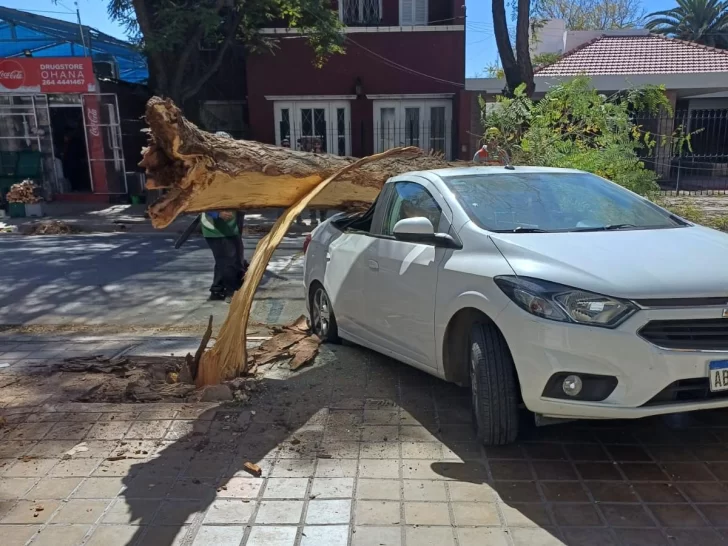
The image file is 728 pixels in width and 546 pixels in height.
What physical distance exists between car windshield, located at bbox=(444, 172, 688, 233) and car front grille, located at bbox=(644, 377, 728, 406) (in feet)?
3.82

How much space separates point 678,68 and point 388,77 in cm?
1044

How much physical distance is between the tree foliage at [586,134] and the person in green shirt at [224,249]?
4.12 metres

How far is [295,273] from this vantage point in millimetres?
9977

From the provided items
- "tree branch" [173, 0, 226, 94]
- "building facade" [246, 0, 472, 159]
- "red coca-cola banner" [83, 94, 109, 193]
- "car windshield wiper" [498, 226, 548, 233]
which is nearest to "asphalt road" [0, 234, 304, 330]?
"car windshield wiper" [498, 226, 548, 233]

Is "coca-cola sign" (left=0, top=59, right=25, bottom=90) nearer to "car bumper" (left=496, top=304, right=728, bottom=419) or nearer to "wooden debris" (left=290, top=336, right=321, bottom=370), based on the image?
"wooden debris" (left=290, top=336, right=321, bottom=370)

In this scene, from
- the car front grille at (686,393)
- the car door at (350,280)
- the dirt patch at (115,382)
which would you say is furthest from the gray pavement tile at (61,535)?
the car front grille at (686,393)

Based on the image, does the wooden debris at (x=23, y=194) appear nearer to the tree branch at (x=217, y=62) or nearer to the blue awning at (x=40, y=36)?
the blue awning at (x=40, y=36)

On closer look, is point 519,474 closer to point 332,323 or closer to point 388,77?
point 332,323

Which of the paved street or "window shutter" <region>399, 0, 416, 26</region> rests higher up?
"window shutter" <region>399, 0, 416, 26</region>

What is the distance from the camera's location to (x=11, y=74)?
18078 mm

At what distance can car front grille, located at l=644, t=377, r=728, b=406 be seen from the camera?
3.16 m

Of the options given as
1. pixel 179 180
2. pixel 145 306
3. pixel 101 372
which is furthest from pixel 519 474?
pixel 145 306

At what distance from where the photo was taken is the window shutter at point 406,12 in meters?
19.6

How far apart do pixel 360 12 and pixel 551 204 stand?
57.5 ft
